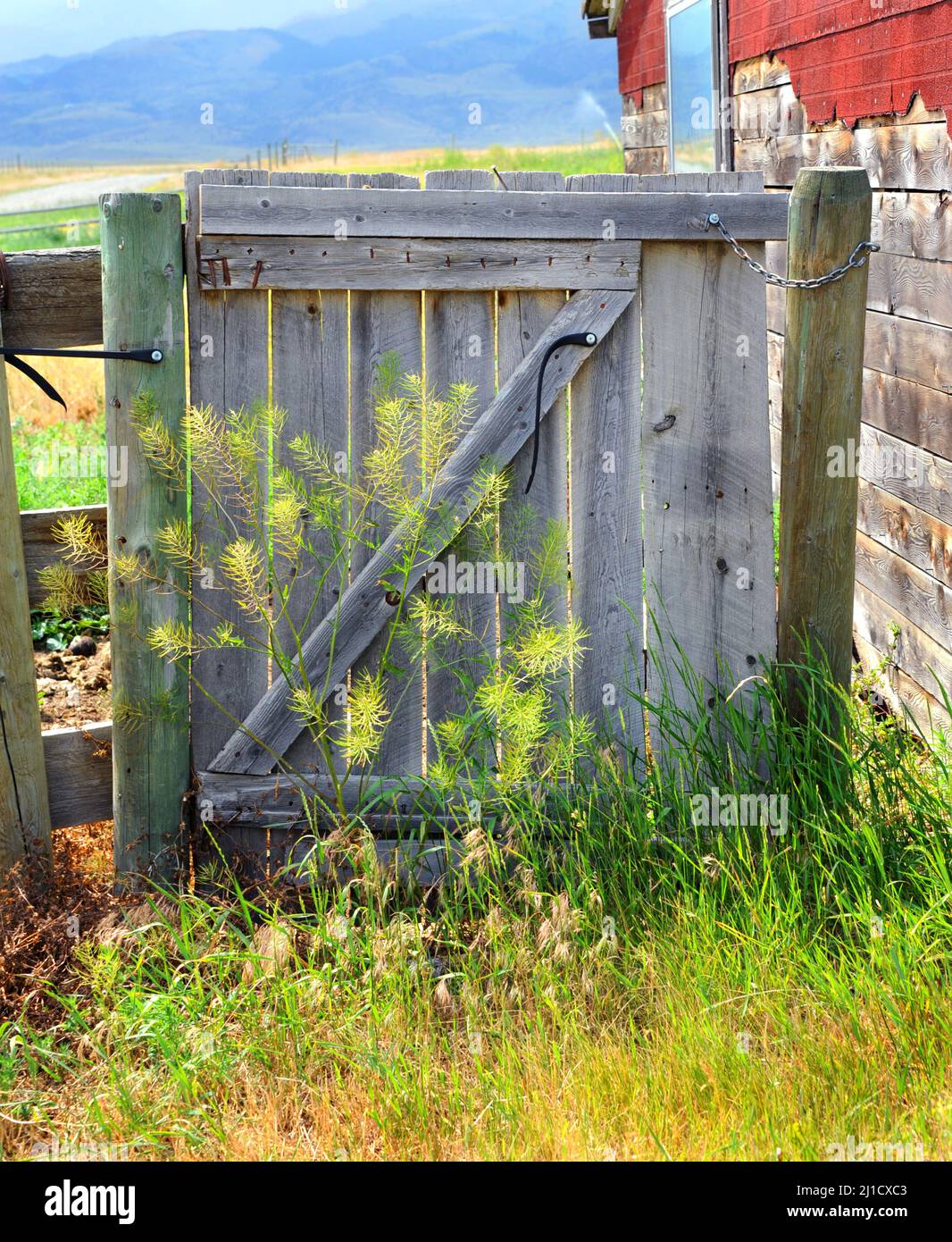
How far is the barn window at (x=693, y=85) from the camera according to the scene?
23.7 ft

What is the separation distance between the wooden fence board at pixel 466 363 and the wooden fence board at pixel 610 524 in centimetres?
25

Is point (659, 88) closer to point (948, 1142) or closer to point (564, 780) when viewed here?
point (564, 780)

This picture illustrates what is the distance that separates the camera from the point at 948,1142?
223 centimetres

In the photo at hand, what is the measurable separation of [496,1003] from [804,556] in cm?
148

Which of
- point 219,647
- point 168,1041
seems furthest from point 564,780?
point 168,1041

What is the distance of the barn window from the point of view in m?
7.21

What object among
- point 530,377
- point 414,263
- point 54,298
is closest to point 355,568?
point 530,377

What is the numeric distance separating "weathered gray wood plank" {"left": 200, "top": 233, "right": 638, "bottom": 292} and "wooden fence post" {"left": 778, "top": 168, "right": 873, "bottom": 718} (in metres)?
0.48

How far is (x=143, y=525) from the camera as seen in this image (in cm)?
319

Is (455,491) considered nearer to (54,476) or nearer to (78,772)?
(78,772)

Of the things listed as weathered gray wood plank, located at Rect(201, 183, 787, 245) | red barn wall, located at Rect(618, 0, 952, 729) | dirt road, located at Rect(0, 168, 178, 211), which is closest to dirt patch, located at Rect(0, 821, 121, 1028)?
weathered gray wood plank, located at Rect(201, 183, 787, 245)

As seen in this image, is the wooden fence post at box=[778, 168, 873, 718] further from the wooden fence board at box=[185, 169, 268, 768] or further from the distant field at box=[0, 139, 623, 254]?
the distant field at box=[0, 139, 623, 254]

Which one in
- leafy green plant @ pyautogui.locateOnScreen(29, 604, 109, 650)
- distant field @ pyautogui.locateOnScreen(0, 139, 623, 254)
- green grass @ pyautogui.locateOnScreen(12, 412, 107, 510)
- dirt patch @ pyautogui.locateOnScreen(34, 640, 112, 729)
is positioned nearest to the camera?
dirt patch @ pyautogui.locateOnScreen(34, 640, 112, 729)

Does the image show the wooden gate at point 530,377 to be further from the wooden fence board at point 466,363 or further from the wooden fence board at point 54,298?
the wooden fence board at point 54,298
